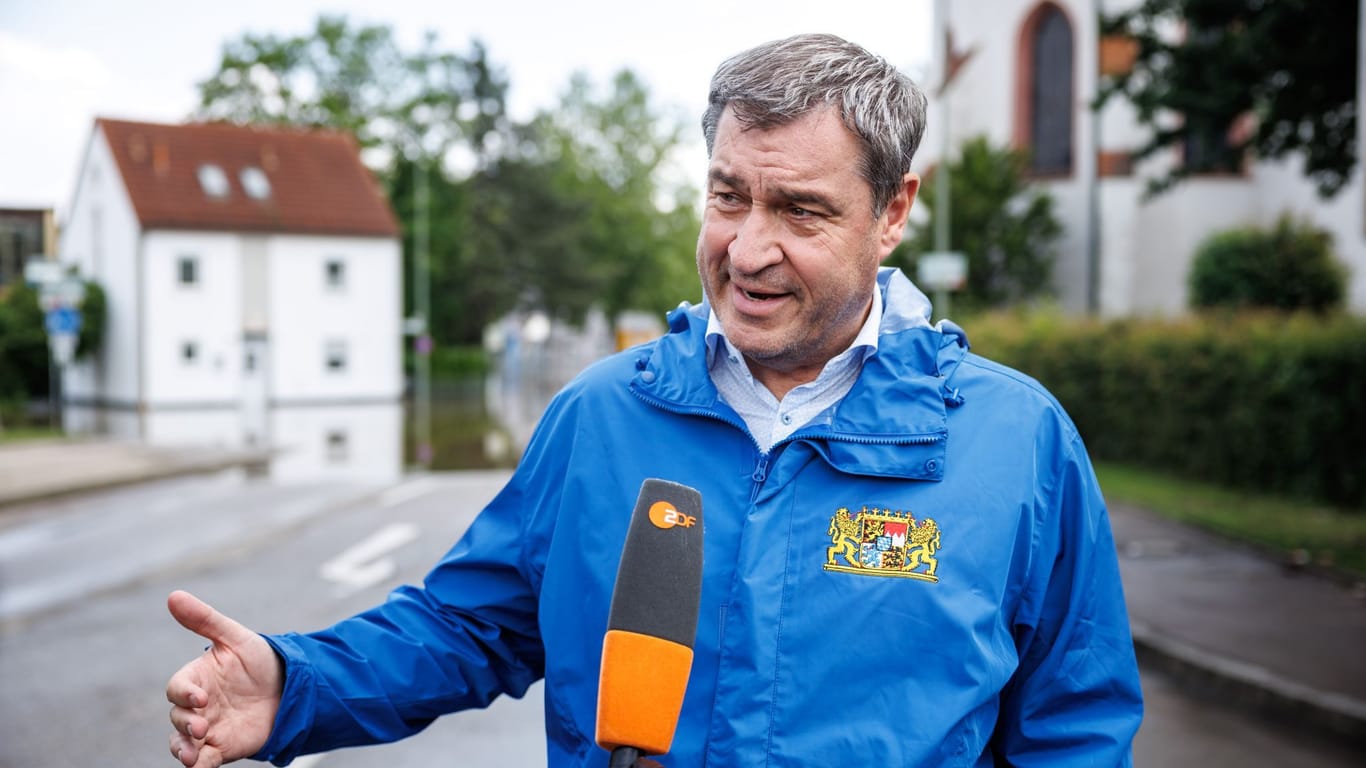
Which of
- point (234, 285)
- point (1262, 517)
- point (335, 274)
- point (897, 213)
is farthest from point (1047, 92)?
point (897, 213)

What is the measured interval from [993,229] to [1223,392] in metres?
14.9

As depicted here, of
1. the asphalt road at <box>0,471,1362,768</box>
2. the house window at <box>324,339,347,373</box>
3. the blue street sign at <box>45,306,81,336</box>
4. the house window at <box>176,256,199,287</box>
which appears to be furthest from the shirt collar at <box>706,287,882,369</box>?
the house window at <box>324,339,347,373</box>

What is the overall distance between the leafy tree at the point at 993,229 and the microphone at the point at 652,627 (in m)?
28.7

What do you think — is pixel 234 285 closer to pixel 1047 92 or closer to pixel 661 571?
pixel 1047 92

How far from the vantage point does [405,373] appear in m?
54.8

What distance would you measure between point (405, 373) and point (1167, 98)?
1786 inches

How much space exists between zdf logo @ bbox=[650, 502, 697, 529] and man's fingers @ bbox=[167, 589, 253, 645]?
714 mm

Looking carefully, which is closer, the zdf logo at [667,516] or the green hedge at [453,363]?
the zdf logo at [667,516]

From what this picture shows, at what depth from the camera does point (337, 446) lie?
1328 inches

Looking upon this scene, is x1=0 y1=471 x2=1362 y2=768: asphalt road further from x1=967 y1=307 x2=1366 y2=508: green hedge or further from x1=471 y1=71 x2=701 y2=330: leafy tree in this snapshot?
x1=471 y1=71 x2=701 y2=330: leafy tree

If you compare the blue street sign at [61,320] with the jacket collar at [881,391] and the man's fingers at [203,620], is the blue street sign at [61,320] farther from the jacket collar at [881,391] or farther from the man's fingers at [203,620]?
the jacket collar at [881,391]

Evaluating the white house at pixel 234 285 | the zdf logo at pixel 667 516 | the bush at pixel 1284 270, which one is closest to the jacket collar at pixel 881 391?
the zdf logo at pixel 667 516

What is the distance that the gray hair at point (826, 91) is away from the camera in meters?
2.15

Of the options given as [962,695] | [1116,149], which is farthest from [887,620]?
[1116,149]
